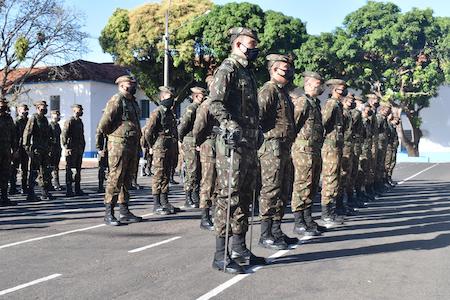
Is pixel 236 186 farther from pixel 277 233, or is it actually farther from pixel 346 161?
pixel 346 161

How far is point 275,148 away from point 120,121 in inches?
118

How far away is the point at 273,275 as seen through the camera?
5469 mm

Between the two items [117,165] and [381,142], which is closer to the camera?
[117,165]

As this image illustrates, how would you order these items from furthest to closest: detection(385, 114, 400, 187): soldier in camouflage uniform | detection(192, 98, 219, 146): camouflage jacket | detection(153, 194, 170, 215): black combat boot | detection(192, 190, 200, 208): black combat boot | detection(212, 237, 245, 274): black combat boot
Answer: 1. detection(385, 114, 400, 187): soldier in camouflage uniform
2. detection(192, 190, 200, 208): black combat boot
3. detection(153, 194, 170, 215): black combat boot
4. detection(192, 98, 219, 146): camouflage jacket
5. detection(212, 237, 245, 274): black combat boot

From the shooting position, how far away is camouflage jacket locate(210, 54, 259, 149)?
5559mm

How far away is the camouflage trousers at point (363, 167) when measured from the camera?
11805 millimetres

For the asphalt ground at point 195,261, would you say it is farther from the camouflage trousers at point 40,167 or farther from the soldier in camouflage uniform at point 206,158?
the camouflage trousers at point 40,167

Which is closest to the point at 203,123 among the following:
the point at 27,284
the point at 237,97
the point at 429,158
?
the point at 237,97

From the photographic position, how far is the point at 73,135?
1320cm

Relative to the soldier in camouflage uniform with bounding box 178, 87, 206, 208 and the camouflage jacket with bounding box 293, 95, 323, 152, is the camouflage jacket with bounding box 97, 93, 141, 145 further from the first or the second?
the camouflage jacket with bounding box 293, 95, 323, 152

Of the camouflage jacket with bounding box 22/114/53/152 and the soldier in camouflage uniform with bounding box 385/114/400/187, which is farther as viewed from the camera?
the soldier in camouflage uniform with bounding box 385/114/400/187

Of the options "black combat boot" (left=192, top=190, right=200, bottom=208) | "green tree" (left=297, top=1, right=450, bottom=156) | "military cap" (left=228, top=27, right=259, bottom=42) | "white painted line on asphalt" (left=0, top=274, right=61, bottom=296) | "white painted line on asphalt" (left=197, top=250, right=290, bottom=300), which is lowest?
"white painted line on asphalt" (left=197, top=250, right=290, bottom=300)

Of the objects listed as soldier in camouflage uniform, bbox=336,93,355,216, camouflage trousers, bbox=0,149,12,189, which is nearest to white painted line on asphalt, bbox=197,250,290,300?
soldier in camouflage uniform, bbox=336,93,355,216

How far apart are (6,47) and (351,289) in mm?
29329
